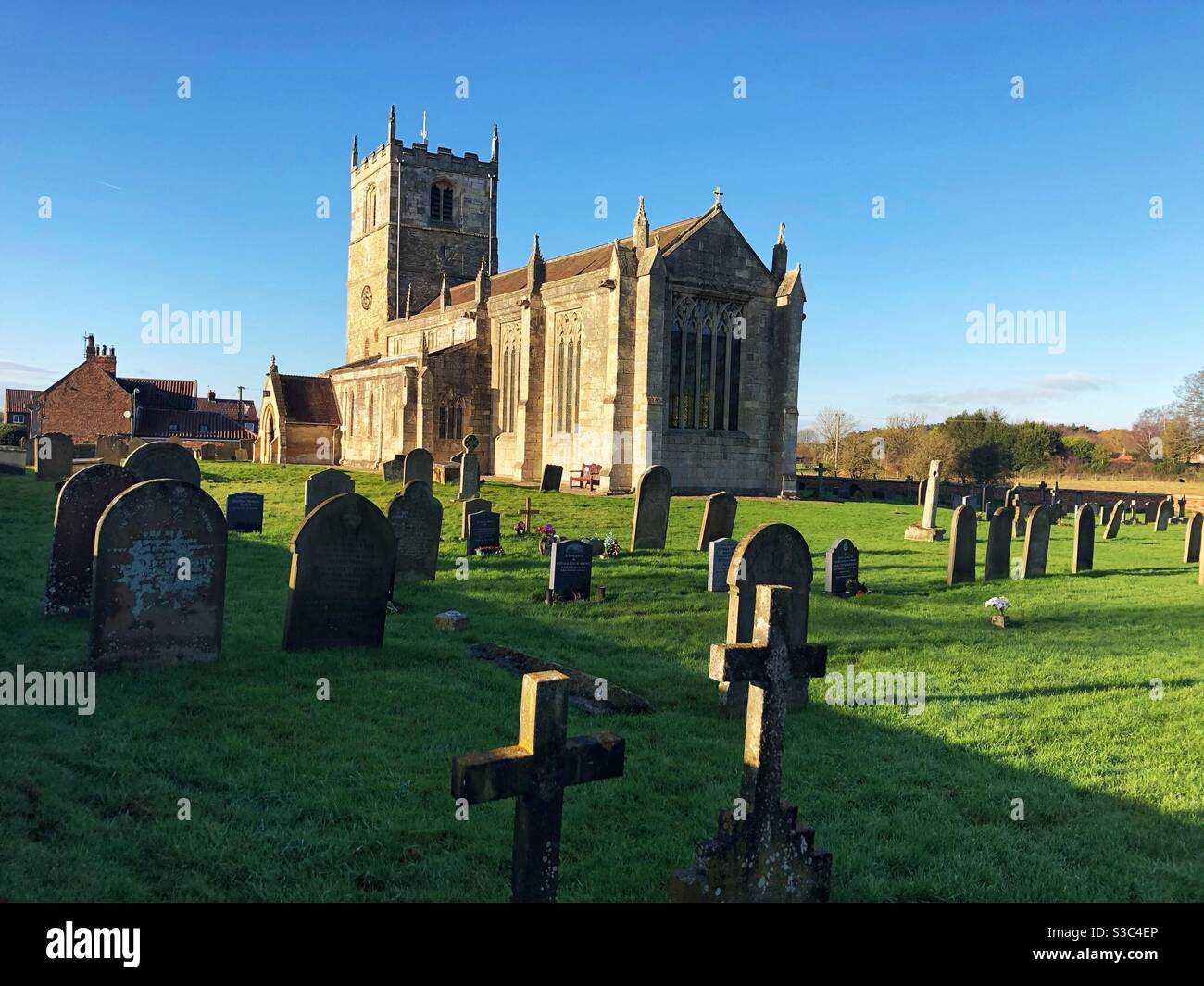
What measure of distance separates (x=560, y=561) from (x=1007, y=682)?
5348 millimetres

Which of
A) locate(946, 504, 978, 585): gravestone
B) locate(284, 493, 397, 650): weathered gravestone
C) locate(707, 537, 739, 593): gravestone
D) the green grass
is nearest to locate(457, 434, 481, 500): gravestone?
the green grass

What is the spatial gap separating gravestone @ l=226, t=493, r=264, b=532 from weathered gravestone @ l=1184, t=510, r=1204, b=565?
1996 cm

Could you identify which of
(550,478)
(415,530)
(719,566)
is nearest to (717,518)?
(719,566)

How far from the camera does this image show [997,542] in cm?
1455

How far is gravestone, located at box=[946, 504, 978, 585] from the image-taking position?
1395 cm

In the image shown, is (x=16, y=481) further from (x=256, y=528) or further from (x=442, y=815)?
(x=442, y=815)

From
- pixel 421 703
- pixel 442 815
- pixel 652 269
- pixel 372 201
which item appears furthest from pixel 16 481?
pixel 372 201

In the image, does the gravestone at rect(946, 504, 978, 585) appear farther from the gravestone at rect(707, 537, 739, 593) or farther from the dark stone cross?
the dark stone cross

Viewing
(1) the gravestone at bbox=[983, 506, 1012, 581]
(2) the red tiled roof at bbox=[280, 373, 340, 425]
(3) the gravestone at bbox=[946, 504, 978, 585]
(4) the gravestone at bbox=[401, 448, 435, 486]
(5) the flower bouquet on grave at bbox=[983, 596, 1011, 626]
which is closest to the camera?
(5) the flower bouquet on grave at bbox=[983, 596, 1011, 626]

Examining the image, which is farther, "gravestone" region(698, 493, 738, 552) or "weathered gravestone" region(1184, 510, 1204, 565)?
"weathered gravestone" region(1184, 510, 1204, 565)

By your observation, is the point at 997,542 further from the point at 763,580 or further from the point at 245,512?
the point at 245,512

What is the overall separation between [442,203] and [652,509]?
39.6m

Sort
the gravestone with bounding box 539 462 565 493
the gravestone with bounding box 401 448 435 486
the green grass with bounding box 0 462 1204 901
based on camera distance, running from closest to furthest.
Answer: the green grass with bounding box 0 462 1204 901 → the gravestone with bounding box 401 448 435 486 → the gravestone with bounding box 539 462 565 493

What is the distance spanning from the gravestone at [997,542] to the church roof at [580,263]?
17.4m
